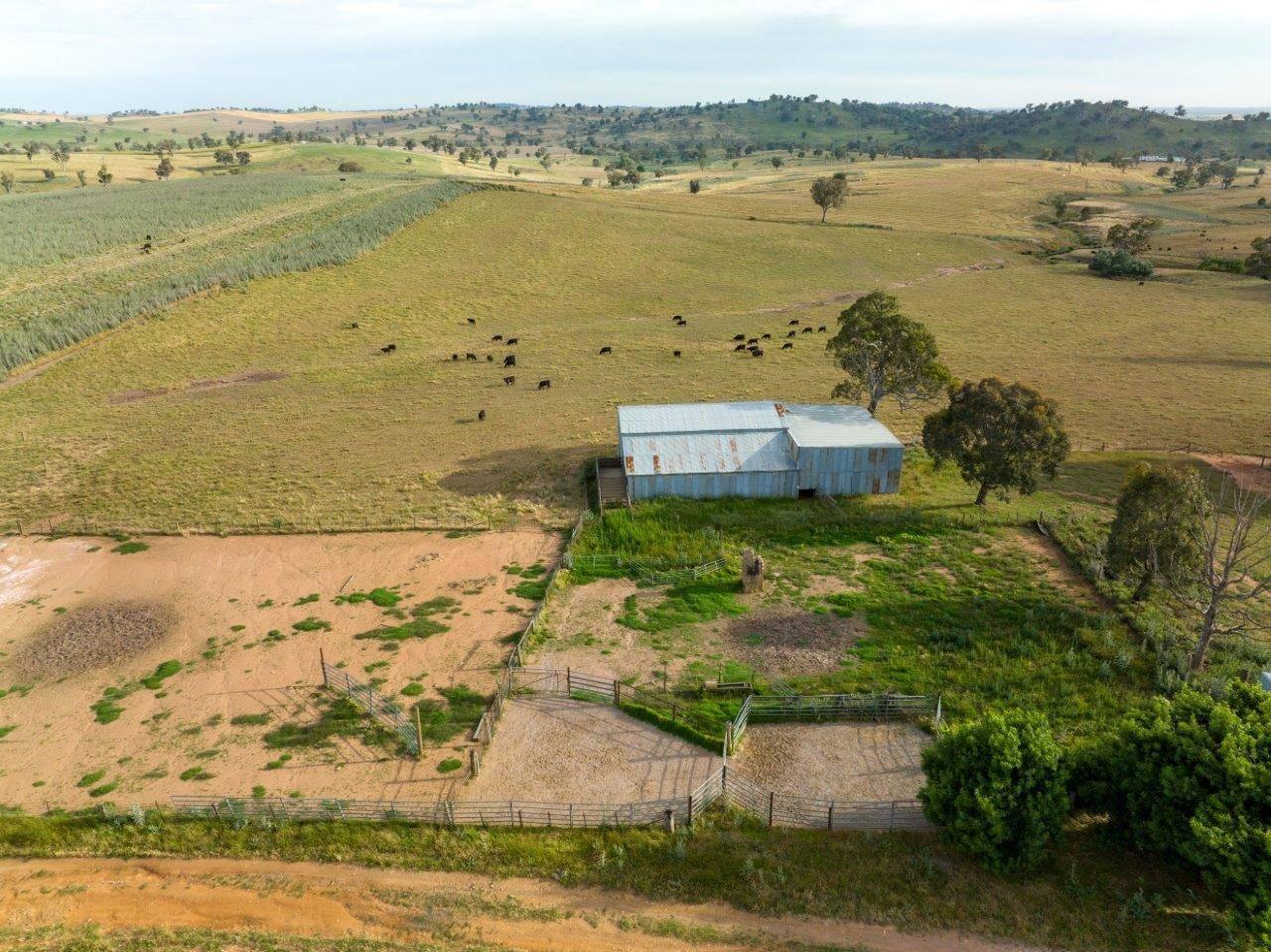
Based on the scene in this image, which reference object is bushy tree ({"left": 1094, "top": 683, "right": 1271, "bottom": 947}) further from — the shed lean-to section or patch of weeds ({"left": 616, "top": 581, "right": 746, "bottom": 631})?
the shed lean-to section

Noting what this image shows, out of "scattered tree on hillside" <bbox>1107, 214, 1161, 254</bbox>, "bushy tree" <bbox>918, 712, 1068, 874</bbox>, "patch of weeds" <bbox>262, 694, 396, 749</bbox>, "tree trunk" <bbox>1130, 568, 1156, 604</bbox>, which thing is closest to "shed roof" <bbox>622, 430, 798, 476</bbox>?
"tree trunk" <bbox>1130, 568, 1156, 604</bbox>

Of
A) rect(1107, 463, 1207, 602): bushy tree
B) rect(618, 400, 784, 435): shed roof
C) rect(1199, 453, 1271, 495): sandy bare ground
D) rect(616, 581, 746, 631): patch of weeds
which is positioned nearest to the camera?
rect(1107, 463, 1207, 602): bushy tree

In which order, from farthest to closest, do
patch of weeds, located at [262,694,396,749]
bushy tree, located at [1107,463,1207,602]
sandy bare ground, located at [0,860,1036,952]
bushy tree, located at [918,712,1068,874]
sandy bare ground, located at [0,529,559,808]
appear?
bushy tree, located at [1107,463,1207,602]
patch of weeds, located at [262,694,396,749]
sandy bare ground, located at [0,529,559,808]
bushy tree, located at [918,712,1068,874]
sandy bare ground, located at [0,860,1036,952]

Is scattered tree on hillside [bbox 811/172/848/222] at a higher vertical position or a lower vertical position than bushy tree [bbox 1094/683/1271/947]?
higher

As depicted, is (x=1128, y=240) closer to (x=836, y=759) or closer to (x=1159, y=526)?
(x=1159, y=526)

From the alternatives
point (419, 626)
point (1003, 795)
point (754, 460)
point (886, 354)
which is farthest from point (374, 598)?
point (886, 354)
